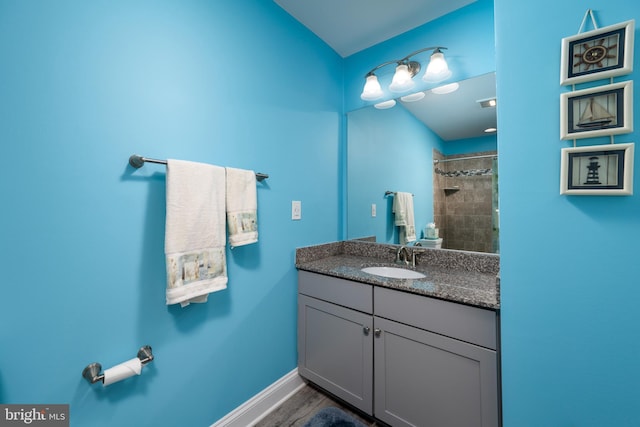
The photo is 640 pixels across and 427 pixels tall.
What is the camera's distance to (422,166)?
182 centimetres

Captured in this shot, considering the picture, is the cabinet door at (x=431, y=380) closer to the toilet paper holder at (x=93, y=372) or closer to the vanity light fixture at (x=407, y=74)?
the toilet paper holder at (x=93, y=372)

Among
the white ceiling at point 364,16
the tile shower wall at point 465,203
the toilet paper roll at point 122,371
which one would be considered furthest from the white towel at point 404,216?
the toilet paper roll at point 122,371

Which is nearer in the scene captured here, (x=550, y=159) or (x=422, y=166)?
(x=550, y=159)

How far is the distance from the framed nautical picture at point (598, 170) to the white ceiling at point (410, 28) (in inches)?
32.7

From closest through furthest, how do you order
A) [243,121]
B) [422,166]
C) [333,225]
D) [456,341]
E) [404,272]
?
[456,341] < [243,121] < [404,272] < [422,166] < [333,225]

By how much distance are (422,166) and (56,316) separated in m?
2.03

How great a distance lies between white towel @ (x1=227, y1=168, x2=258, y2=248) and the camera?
1.28 meters

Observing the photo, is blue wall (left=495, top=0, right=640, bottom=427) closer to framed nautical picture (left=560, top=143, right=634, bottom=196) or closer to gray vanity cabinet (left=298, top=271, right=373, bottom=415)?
framed nautical picture (left=560, top=143, right=634, bottom=196)

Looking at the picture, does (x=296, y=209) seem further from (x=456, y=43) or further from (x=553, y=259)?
(x=456, y=43)

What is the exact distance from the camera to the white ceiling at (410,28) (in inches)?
60.6

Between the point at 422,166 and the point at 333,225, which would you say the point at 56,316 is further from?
the point at 422,166

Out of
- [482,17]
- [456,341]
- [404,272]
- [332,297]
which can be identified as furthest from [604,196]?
[482,17]

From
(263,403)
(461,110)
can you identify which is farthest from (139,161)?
(461,110)

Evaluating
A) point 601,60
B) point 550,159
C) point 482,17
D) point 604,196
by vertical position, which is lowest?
point 604,196
